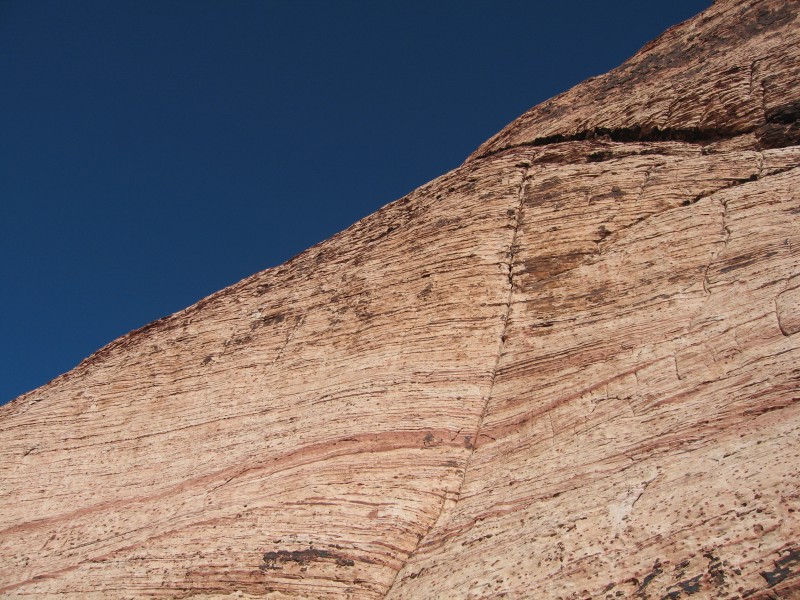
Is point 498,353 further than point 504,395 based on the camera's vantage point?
Yes

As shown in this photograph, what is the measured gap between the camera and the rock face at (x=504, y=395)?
20.5 ft

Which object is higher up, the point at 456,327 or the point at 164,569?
the point at 456,327

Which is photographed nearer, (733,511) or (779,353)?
(733,511)

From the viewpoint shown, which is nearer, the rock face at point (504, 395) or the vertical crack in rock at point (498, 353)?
the rock face at point (504, 395)

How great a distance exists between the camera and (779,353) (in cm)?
686

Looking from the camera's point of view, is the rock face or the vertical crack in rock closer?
the rock face

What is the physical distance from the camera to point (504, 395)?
8977mm

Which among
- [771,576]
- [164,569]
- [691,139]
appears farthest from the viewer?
[691,139]

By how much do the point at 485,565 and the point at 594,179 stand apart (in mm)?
7321

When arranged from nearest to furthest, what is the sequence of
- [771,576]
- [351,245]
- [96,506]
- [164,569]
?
[771,576]
[164,569]
[96,506]
[351,245]

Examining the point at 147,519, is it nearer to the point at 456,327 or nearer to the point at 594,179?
the point at 456,327

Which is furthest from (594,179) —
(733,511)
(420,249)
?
(733,511)

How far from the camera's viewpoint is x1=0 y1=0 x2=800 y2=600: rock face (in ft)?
20.5

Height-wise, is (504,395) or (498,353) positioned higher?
(498,353)
